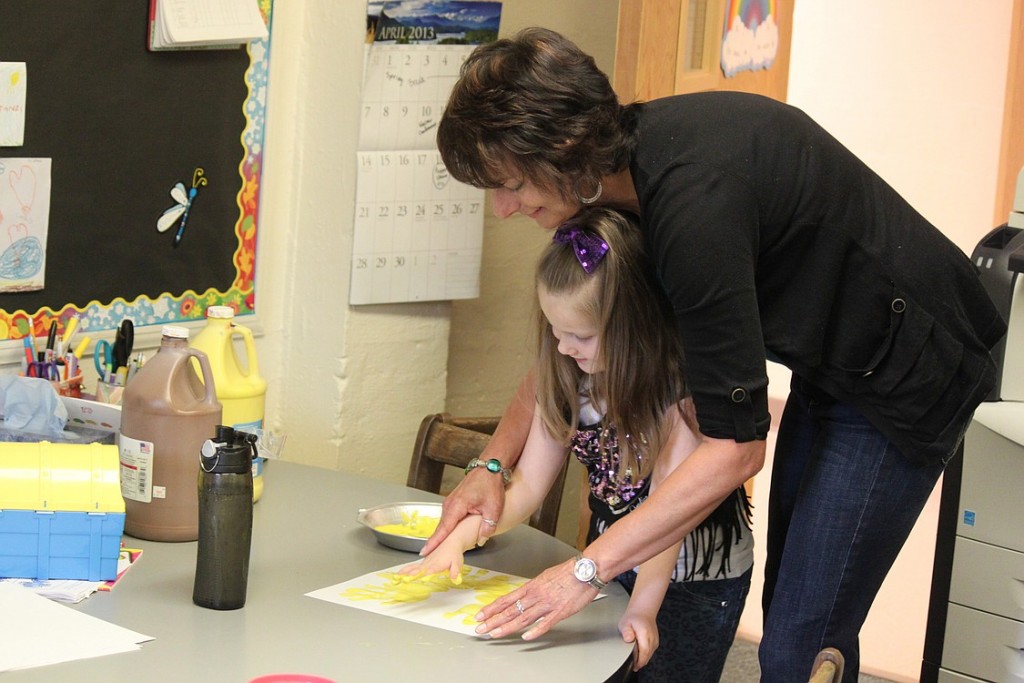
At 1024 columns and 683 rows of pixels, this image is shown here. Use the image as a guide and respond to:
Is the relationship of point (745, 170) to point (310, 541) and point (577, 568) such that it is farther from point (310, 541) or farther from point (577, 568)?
point (310, 541)

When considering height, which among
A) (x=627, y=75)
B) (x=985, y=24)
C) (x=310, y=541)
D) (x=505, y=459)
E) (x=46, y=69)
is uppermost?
(x=985, y=24)

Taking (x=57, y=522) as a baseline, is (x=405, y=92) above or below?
above

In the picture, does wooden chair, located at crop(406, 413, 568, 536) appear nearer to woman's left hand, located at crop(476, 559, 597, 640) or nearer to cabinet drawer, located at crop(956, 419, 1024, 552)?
woman's left hand, located at crop(476, 559, 597, 640)

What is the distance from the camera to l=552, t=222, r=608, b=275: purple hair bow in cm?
155

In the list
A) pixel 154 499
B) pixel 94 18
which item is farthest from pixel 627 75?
pixel 154 499

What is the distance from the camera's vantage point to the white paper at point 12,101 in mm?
1981

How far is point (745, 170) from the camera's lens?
1.42m

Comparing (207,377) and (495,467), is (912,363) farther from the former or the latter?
(207,377)

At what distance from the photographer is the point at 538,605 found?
4.65 ft

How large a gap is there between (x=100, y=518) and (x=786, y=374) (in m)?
4.15

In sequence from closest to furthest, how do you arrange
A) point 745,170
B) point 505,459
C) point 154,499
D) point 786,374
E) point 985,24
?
point 745,170 < point 154,499 < point 505,459 < point 985,24 < point 786,374

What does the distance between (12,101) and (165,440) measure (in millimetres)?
763

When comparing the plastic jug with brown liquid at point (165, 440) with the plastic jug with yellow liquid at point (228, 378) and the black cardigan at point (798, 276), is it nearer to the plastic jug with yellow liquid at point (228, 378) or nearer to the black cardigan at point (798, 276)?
the plastic jug with yellow liquid at point (228, 378)

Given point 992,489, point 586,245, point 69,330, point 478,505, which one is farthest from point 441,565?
point 992,489
